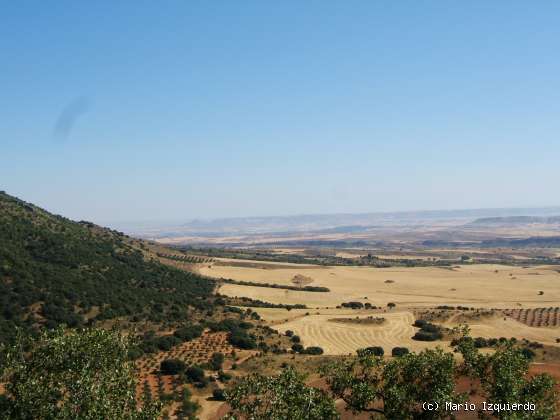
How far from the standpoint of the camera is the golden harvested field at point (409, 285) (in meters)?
102

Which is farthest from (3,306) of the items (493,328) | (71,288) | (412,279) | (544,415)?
(412,279)

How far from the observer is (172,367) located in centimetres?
4409

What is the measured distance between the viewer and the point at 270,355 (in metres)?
51.3

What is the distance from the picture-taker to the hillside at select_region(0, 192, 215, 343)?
5300 cm

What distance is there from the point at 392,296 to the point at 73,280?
71.5 meters

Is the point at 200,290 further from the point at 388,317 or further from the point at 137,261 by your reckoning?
the point at 388,317

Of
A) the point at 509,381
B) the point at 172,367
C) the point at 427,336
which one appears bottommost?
the point at 427,336

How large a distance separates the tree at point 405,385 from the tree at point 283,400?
6.43 ft

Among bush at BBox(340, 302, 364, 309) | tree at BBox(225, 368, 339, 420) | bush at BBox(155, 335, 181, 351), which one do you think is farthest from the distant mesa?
tree at BBox(225, 368, 339, 420)

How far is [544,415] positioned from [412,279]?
120m

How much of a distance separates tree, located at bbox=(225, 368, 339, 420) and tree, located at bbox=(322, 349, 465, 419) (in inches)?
77.2

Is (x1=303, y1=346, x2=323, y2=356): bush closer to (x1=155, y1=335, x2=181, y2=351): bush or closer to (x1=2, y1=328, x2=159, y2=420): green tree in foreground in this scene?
(x1=155, y1=335, x2=181, y2=351): bush

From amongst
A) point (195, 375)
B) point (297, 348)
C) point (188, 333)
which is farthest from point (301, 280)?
point (195, 375)

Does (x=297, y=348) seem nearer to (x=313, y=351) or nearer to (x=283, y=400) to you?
(x=313, y=351)
